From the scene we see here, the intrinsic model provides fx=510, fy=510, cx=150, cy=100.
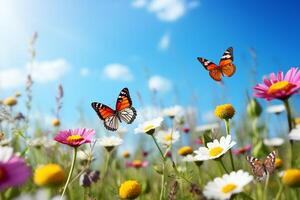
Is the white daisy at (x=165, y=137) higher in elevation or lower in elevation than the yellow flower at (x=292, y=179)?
higher

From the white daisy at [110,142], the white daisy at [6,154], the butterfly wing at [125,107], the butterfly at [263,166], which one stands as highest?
the butterfly wing at [125,107]

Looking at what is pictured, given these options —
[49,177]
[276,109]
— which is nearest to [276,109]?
[276,109]

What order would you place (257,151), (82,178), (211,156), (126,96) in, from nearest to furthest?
(211,156)
(82,178)
(257,151)
(126,96)

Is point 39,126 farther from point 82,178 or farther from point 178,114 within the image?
point 82,178

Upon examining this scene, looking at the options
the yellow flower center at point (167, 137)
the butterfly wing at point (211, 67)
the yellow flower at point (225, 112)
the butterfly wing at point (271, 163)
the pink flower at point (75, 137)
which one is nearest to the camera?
the butterfly wing at point (271, 163)

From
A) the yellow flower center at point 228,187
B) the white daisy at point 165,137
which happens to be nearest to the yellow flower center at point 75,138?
the yellow flower center at point 228,187

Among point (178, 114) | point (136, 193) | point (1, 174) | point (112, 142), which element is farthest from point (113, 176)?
point (1, 174)

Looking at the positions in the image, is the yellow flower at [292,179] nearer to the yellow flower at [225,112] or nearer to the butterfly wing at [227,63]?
the yellow flower at [225,112]
